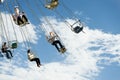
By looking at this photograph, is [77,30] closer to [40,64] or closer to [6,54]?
[40,64]

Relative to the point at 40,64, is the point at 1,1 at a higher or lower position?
higher

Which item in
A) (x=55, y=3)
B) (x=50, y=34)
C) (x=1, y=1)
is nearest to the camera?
(x=1, y=1)

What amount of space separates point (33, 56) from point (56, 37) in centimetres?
346

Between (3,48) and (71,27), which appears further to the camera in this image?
(3,48)

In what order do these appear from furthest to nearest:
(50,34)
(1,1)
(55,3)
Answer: (50,34), (55,3), (1,1)

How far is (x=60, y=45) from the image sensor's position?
39.5 meters

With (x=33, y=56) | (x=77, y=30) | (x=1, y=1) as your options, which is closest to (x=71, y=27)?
(x=77, y=30)

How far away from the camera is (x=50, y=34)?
39281mm

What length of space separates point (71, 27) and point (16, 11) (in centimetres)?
649

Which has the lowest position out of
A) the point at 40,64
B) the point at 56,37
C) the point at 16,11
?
the point at 40,64

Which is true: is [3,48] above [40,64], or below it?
above

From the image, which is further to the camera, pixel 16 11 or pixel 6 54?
pixel 6 54

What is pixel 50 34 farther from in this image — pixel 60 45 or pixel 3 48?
pixel 3 48

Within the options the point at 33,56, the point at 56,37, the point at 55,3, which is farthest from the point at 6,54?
the point at 55,3
